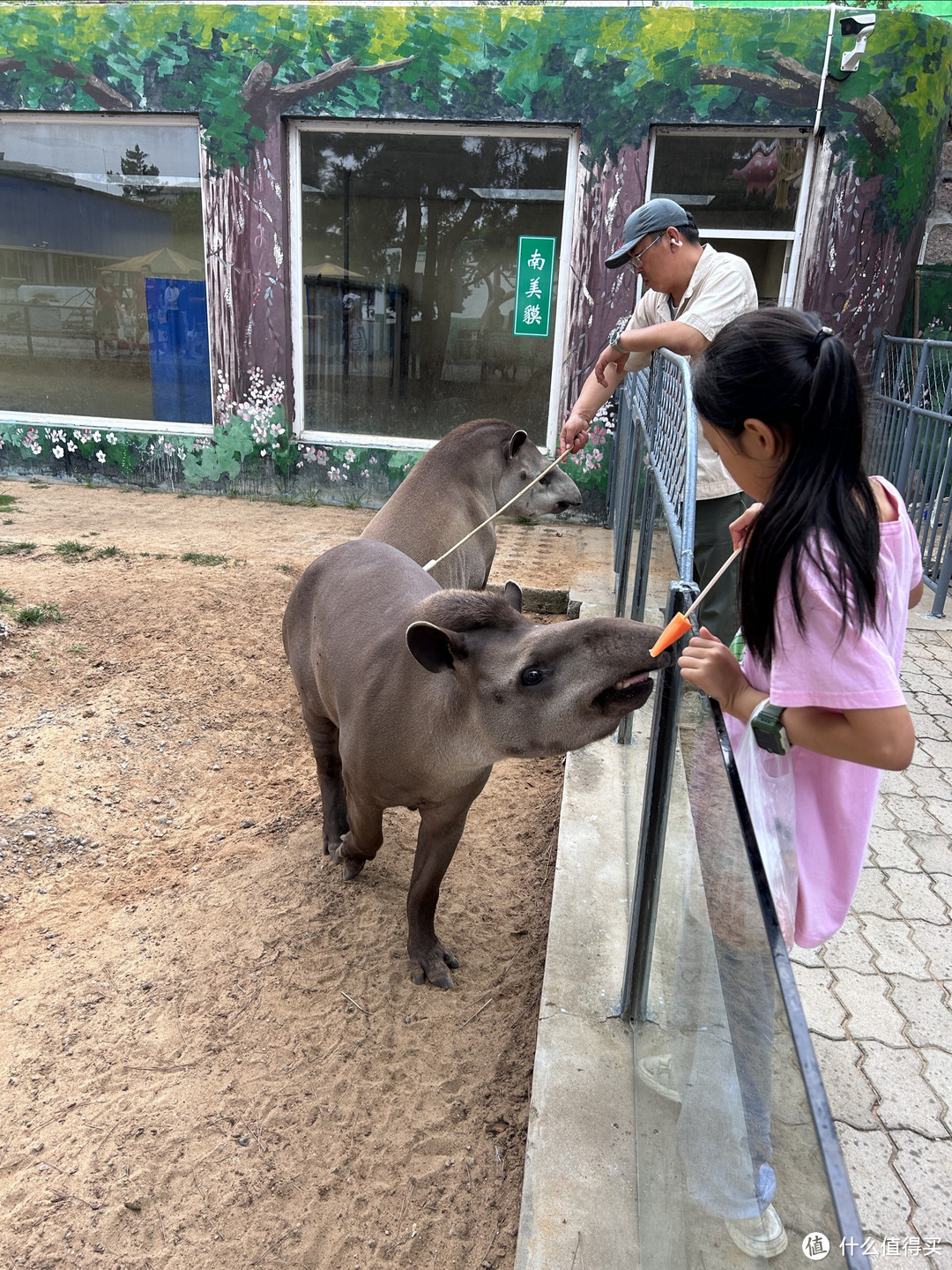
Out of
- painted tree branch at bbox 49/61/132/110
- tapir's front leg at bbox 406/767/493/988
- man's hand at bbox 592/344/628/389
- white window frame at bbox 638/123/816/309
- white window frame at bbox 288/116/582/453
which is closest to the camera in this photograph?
tapir's front leg at bbox 406/767/493/988

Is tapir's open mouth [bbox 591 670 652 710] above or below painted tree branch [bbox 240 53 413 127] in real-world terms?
below

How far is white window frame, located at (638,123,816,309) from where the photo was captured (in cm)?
842

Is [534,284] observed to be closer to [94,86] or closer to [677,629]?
[94,86]

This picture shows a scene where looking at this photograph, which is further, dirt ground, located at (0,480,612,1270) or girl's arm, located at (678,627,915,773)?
dirt ground, located at (0,480,612,1270)

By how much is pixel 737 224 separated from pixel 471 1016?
26.7ft

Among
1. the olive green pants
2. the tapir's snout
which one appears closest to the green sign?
the olive green pants

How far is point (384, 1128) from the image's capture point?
8.74 ft

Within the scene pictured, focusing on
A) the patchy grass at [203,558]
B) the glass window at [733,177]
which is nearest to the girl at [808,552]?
the patchy grass at [203,558]

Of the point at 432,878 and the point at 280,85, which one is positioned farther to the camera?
the point at 280,85

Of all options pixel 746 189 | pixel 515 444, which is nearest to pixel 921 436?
pixel 746 189

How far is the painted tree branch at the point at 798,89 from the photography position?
814 cm

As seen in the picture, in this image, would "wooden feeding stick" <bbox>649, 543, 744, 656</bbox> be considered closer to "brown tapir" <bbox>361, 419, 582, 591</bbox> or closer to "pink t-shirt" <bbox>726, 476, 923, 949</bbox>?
"pink t-shirt" <bbox>726, 476, 923, 949</bbox>

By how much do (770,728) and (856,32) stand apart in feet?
28.3

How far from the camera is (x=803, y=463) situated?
1655mm
